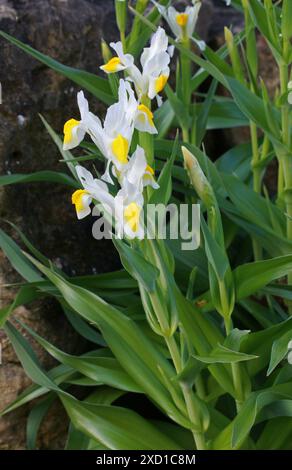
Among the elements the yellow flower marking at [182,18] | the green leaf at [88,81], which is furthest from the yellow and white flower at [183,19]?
the green leaf at [88,81]

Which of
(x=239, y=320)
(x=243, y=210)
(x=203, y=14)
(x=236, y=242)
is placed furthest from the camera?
(x=203, y=14)

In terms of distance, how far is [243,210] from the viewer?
1.56 meters

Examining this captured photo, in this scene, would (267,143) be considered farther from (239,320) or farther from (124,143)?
(124,143)

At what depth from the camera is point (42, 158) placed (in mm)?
1729

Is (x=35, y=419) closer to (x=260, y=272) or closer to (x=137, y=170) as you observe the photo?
(x=260, y=272)

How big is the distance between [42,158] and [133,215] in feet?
2.29

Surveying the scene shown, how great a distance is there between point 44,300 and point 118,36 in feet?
2.29

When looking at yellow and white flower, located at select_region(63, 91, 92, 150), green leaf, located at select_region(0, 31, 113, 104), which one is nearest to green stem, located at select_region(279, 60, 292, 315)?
green leaf, located at select_region(0, 31, 113, 104)

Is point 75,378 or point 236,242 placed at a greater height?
point 236,242

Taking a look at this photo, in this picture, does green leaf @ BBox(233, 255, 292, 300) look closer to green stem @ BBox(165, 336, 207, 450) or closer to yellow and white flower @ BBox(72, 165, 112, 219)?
green stem @ BBox(165, 336, 207, 450)

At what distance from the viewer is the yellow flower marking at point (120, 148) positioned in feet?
3.58

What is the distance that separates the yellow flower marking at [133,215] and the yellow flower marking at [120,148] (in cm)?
7
